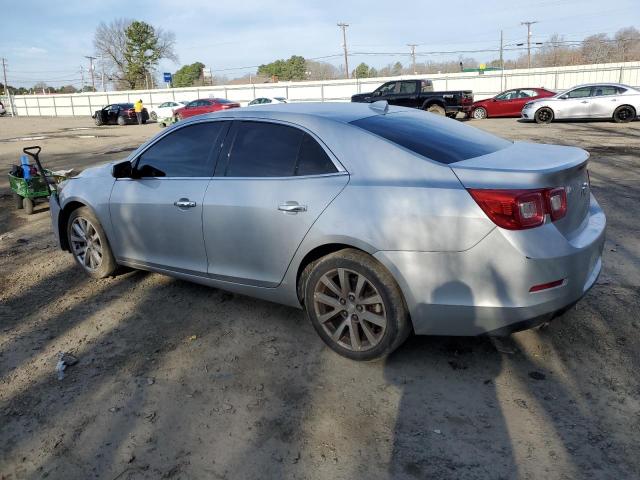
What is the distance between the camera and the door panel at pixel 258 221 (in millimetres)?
3303

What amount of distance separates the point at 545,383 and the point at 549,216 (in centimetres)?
98

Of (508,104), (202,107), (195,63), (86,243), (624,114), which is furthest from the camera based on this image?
(195,63)

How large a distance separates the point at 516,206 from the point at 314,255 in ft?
4.19

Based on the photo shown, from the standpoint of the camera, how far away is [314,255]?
134 inches

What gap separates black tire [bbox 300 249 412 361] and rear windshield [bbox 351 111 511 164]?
759 millimetres

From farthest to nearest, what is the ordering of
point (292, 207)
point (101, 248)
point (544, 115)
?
point (544, 115) → point (101, 248) → point (292, 207)

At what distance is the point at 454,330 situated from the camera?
3.00 m

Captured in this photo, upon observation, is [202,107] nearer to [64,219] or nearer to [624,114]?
[624,114]

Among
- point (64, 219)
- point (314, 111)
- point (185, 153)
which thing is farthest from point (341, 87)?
point (314, 111)

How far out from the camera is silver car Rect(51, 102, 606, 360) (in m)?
2.80

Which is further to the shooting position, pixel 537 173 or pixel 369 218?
pixel 369 218

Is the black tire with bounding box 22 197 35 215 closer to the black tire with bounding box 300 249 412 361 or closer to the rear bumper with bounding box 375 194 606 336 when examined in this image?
the black tire with bounding box 300 249 412 361

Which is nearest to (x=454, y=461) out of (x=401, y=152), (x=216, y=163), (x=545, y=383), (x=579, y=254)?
(x=545, y=383)

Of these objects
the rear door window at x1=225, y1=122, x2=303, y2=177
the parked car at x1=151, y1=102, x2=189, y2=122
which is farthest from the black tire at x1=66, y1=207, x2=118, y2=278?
the parked car at x1=151, y1=102, x2=189, y2=122
